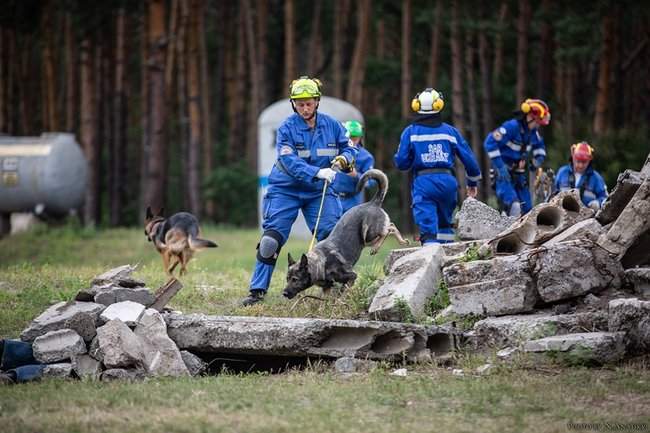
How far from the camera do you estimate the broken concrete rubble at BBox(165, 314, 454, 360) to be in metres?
9.43

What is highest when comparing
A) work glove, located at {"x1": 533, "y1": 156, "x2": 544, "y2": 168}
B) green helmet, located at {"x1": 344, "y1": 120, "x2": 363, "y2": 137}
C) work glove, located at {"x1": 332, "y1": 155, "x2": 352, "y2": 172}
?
green helmet, located at {"x1": 344, "y1": 120, "x2": 363, "y2": 137}

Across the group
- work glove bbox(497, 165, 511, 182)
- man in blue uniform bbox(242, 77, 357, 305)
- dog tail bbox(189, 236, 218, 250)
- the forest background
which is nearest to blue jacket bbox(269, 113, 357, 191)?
man in blue uniform bbox(242, 77, 357, 305)

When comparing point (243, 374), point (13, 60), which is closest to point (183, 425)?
→ point (243, 374)

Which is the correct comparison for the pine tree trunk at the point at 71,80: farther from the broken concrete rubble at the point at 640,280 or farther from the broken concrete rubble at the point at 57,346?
the broken concrete rubble at the point at 640,280

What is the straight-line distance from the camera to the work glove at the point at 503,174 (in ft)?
51.5

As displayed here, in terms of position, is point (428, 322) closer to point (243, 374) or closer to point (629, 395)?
point (243, 374)

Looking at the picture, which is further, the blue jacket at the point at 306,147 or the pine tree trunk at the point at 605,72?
the pine tree trunk at the point at 605,72

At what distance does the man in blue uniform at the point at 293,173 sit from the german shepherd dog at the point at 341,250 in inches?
16.2

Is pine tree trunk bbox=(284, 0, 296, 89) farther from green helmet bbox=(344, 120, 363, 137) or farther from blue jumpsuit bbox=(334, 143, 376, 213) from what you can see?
blue jumpsuit bbox=(334, 143, 376, 213)

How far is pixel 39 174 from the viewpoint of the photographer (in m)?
30.3

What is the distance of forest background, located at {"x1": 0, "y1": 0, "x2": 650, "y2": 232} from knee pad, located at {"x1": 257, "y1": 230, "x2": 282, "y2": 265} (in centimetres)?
1296

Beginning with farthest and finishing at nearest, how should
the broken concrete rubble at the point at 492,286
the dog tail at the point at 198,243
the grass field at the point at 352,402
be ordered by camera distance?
the dog tail at the point at 198,243, the broken concrete rubble at the point at 492,286, the grass field at the point at 352,402

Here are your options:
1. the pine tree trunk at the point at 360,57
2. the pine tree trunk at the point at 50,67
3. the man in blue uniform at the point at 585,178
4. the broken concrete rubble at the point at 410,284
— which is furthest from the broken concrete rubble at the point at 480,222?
the pine tree trunk at the point at 50,67

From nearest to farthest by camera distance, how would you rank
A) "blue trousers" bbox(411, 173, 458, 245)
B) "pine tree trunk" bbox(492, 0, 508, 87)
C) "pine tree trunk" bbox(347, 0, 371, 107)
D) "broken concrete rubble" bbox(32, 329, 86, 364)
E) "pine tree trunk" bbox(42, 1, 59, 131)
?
1. "broken concrete rubble" bbox(32, 329, 86, 364)
2. "blue trousers" bbox(411, 173, 458, 245)
3. "pine tree trunk" bbox(347, 0, 371, 107)
4. "pine tree trunk" bbox(492, 0, 508, 87)
5. "pine tree trunk" bbox(42, 1, 59, 131)
